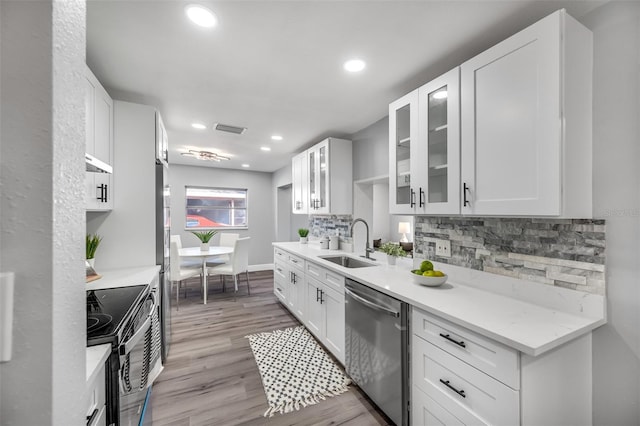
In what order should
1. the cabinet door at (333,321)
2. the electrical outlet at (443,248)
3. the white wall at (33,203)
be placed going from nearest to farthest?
the white wall at (33,203)
the electrical outlet at (443,248)
the cabinet door at (333,321)

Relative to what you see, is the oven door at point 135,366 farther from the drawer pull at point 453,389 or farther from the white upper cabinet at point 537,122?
the white upper cabinet at point 537,122

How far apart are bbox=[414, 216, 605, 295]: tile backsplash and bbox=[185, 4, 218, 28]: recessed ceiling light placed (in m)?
2.03

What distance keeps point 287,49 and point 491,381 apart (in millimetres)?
2105

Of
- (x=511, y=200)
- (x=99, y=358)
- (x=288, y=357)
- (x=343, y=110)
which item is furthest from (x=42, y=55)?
(x=288, y=357)

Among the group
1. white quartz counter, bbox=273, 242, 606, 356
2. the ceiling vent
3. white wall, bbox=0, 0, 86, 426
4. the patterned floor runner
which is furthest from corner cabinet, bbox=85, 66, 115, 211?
white quartz counter, bbox=273, 242, 606, 356

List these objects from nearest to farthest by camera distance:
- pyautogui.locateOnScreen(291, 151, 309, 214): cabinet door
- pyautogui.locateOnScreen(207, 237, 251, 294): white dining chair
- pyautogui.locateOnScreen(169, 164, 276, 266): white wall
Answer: pyautogui.locateOnScreen(291, 151, 309, 214): cabinet door
pyautogui.locateOnScreen(207, 237, 251, 294): white dining chair
pyautogui.locateOnScreen(169, 164, 276, 266): white wall

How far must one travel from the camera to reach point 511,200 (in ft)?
4.43

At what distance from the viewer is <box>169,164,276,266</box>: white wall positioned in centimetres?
574

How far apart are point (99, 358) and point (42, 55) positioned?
0.97m

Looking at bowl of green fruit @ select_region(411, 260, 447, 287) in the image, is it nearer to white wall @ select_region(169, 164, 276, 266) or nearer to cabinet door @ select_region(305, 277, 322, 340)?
cabinet door @ select_region(305, 277, 322, 340)

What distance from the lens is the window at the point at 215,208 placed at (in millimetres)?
5947

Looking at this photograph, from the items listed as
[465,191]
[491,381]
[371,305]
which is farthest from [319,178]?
[491,381]

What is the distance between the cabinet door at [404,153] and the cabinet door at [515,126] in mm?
385

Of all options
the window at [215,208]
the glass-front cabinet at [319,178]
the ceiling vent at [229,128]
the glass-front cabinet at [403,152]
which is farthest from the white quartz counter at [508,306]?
the window at [215,208]
